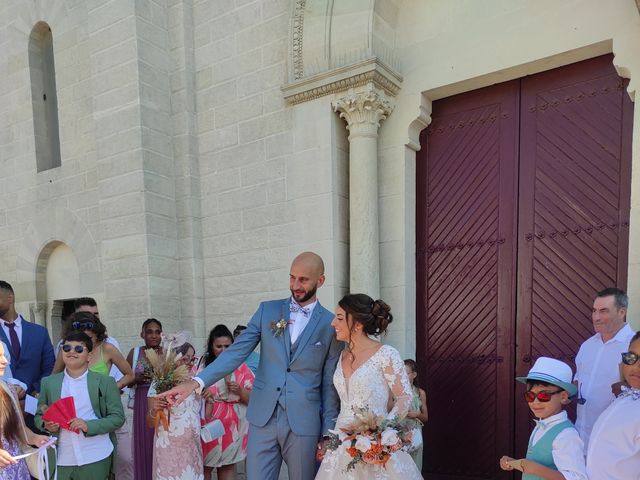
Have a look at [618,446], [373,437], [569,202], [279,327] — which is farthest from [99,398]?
[569,202]

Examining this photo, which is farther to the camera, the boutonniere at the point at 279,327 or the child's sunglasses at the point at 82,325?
the child's sunglasses at the point at 82,325

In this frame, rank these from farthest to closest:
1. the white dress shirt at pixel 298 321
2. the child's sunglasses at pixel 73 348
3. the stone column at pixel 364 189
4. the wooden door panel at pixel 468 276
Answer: the stone column at pixel 364 189 → the wooden door panel at pixel 468 276 → the child's sunglasses at pixel 73 348 → the white dress shirt at pixel 298 321

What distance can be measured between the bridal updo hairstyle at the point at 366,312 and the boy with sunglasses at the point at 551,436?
0.92m

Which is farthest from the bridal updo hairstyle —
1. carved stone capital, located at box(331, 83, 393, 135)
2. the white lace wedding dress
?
carved stone capital, located at box(331, 83, 393, 135)

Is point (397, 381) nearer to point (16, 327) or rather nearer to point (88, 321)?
point (88, 321)

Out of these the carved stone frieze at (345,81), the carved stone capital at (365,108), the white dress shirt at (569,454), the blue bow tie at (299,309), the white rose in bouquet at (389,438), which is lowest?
the white dress shirt at (569,454)

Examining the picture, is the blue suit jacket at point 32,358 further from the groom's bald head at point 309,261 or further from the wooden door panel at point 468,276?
the wooden door panel at point 468,276

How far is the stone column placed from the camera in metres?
5.16

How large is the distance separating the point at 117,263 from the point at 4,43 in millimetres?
4435

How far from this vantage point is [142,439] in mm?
4609

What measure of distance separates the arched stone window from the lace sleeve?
6.91 meters

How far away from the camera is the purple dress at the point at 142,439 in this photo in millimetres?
4598

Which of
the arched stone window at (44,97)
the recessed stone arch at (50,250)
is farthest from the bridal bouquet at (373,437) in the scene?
the arched stone window at (44,97)

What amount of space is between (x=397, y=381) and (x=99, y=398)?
2270 millimetres
